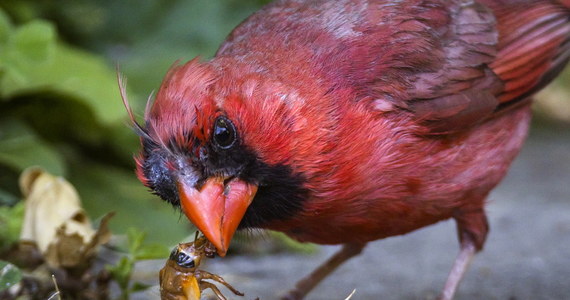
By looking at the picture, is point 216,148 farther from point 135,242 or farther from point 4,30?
point 4,30

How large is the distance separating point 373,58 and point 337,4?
0.30 meters

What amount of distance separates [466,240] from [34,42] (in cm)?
194

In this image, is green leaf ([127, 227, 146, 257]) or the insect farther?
green leaf ([127, 227, 146, 257])

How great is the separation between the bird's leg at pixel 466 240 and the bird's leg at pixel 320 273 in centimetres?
38

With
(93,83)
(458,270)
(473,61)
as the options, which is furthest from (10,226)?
(473,61)

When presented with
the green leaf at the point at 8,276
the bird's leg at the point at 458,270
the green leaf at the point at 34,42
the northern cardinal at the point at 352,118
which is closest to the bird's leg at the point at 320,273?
the northern cardinal at the point at 352,118

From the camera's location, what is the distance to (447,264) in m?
4.32

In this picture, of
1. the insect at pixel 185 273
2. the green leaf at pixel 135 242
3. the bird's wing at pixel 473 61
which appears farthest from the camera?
the green leaf at pixel 135 242

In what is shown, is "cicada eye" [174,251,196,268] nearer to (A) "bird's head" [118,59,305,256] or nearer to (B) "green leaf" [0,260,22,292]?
(A) "bird's head" [118,59,305,256]

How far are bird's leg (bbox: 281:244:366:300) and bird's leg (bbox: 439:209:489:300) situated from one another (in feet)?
1.25

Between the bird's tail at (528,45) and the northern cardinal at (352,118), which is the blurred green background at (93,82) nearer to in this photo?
the northern cardinal at (352,118)

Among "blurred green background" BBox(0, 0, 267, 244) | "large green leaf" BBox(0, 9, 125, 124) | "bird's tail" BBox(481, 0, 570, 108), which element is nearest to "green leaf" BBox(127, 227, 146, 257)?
"blurred green background" BBox(0, 0, 267, 244)

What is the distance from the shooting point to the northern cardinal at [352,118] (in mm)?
2514

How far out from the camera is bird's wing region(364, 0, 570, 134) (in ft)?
9.90
